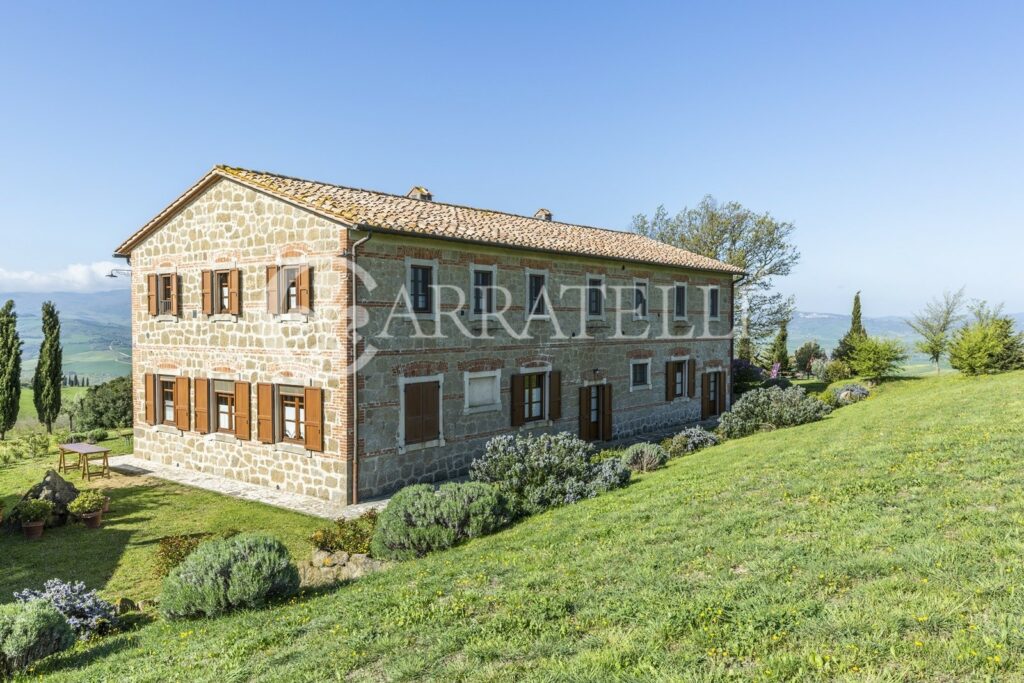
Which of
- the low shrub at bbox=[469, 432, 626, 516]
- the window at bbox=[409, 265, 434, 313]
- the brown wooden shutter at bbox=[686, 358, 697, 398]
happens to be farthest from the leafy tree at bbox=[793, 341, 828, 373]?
the window at bbox=[409, 265, 434, 313]

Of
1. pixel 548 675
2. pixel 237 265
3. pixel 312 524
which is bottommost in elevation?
pixel 312 524

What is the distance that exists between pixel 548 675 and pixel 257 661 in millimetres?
2908

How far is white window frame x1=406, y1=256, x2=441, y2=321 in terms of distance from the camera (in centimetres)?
1505

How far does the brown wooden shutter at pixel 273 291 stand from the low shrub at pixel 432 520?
6.77 m

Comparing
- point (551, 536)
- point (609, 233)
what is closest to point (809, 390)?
point (609, 233)

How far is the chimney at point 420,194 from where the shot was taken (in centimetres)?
2070

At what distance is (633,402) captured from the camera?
72.7ft

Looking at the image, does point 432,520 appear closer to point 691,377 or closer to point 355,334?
point 355,334

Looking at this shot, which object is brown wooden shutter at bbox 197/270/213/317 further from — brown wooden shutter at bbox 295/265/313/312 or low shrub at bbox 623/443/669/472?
low shrub at bbox 623/443/669/472

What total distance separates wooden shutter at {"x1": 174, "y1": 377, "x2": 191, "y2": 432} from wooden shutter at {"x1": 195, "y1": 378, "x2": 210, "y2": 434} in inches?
24.7

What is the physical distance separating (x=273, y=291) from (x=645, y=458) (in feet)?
32.6

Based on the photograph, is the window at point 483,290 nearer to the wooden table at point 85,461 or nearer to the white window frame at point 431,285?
the white window frame at point 431,285

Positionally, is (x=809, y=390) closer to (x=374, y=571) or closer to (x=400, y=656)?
(x=374, y=571)

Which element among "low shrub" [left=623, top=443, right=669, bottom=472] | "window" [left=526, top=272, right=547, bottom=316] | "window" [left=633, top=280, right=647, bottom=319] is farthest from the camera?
"window" [left=633, top=280, right=647, bottom=319]
